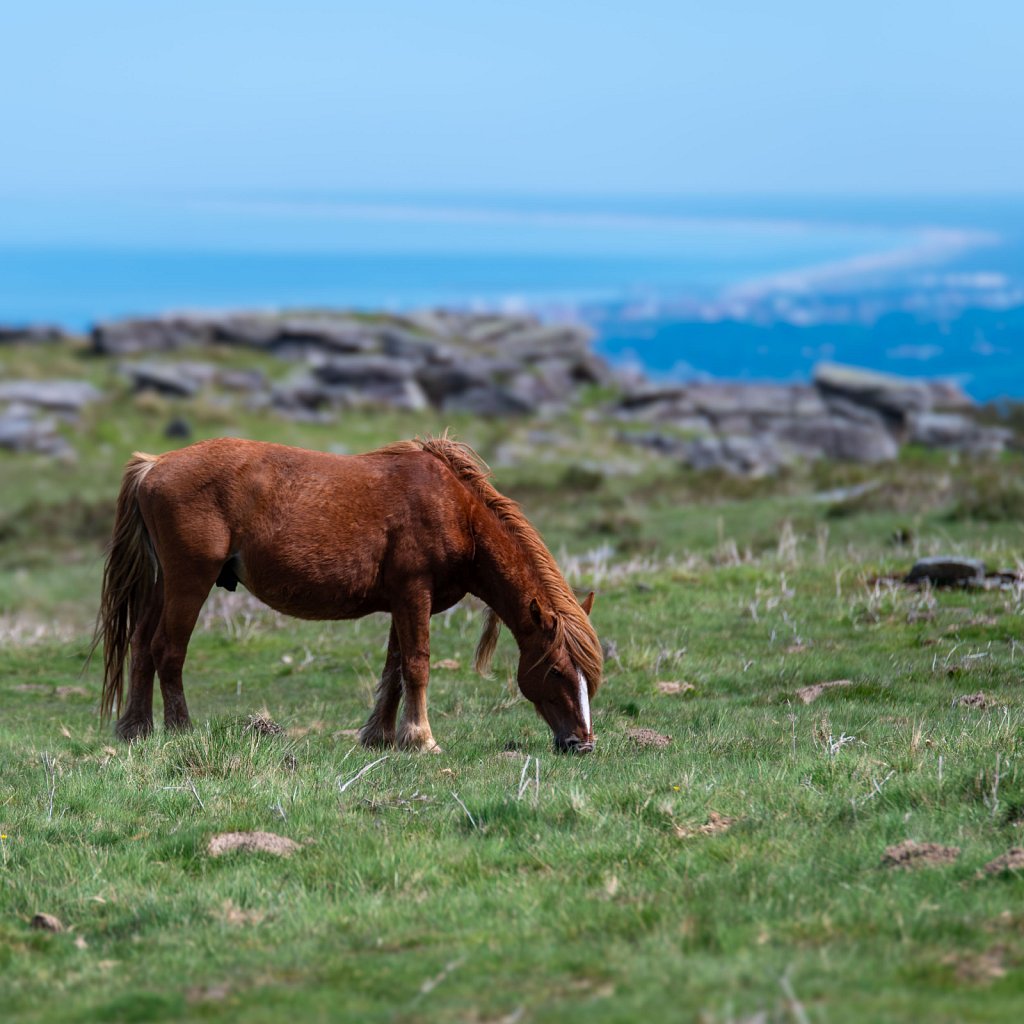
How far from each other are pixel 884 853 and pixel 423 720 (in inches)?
151

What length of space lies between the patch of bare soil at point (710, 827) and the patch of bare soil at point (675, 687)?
3811 millimetres

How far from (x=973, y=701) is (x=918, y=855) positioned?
385cm

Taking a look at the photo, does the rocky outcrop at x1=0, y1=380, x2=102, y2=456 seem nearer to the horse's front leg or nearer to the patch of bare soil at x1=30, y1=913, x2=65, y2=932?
the horse's front leg

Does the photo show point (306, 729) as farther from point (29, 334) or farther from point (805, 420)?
point (29, 334)

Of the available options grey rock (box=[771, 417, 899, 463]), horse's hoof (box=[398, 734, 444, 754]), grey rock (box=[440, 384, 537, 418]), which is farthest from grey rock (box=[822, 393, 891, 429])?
horse's hoof (box=[398, 734, 444, 754])

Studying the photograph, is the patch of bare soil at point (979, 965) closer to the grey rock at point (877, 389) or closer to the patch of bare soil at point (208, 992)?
the patch of bare soil at point (208, 992)

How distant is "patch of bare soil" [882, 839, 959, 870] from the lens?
5.55 m

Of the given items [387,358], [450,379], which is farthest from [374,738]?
[387,358]

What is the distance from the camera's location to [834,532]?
20.0 m

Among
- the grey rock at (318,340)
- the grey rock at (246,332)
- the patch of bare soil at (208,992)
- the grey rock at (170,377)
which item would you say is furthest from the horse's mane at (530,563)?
the grey rock at (246,332)

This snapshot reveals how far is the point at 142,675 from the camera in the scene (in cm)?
944

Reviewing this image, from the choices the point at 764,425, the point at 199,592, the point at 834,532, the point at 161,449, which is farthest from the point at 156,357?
the point at 199,592

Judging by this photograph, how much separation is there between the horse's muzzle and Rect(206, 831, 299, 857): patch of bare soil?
7.84ft

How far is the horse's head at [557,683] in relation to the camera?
8422mm
